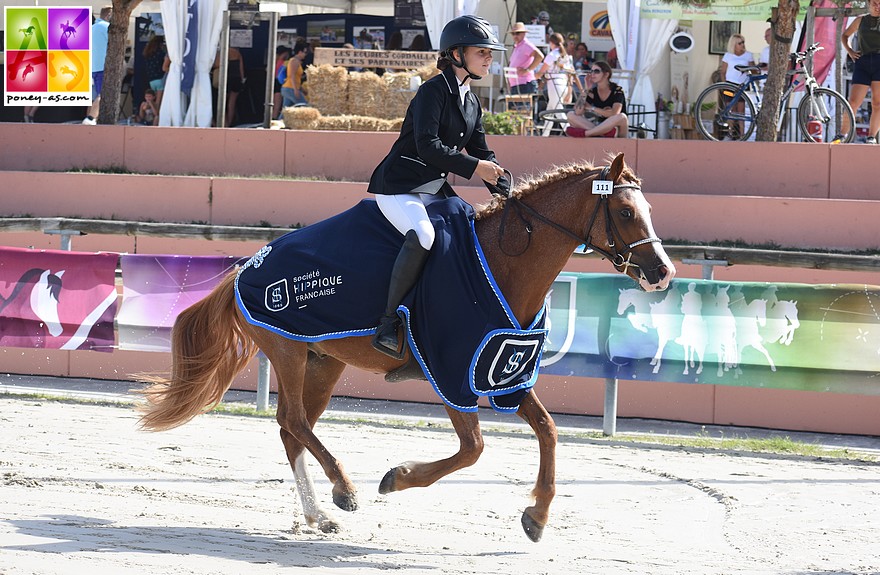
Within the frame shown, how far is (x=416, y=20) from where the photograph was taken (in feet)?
59.2

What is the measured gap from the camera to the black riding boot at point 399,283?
598 centimetres

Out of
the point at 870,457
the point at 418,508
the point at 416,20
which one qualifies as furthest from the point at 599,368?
the point at 416,20

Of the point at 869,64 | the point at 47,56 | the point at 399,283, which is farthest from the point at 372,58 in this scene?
the point at 399,283

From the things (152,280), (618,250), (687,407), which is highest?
(618,250)

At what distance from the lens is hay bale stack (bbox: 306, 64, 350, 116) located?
1545 cm

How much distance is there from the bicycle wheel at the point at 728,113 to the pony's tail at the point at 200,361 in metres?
8.51

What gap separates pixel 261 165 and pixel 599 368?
22.0 ft

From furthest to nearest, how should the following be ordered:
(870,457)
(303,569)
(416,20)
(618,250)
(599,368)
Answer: (416,20) < (599,368) < (870,457) < (618,250) < (303,569)

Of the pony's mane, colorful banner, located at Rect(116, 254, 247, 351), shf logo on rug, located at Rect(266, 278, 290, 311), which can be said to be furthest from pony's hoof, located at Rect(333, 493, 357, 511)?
colorful banner, located at Rect(116, 254, 247, 351)

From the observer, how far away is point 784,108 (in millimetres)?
14531

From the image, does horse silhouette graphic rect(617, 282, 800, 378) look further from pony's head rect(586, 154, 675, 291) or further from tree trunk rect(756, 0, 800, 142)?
tree trunk rect(756, 0, 800, 142)

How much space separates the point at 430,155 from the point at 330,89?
9.82 metres

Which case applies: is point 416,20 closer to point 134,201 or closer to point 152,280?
point 134,201

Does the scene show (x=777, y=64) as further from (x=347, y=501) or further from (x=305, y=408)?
(x=347, y=501)
